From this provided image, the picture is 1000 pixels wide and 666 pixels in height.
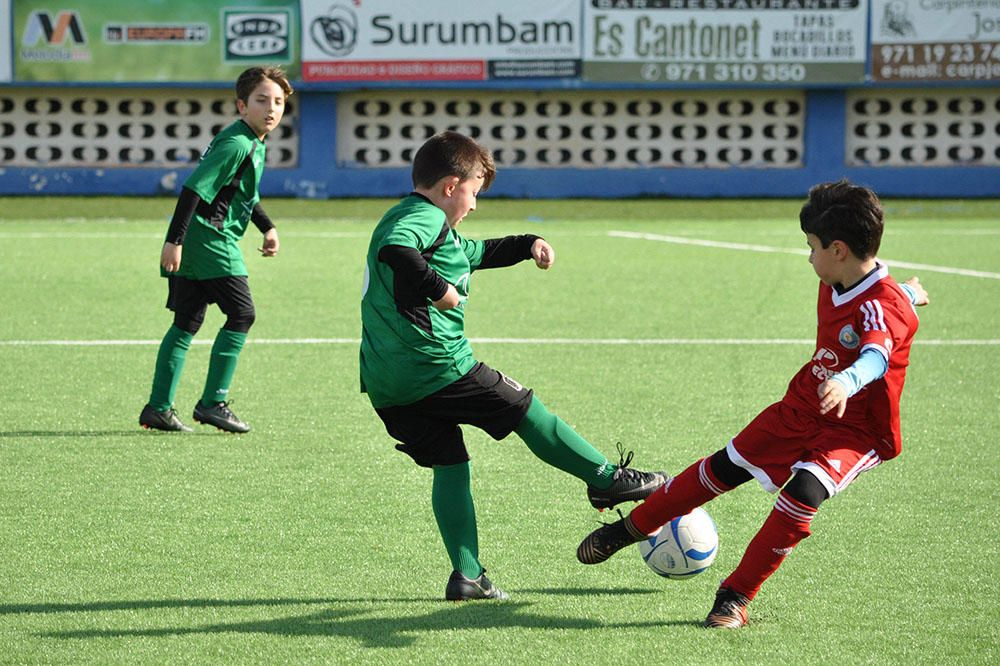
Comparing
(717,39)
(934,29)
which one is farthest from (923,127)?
(717,39)

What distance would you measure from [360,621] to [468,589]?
0.35 metres

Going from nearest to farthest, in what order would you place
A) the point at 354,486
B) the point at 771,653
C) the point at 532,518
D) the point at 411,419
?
1. the point at 771,653
2. the point at 411,419
3. the point at 532,518
4. the point at 354,486

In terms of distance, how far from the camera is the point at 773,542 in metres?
4.04

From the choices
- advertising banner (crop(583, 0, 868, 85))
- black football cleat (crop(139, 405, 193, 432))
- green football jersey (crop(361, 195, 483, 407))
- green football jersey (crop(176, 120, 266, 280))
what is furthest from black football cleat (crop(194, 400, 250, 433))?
advertising banner (crop(583, 0, 868, 85))

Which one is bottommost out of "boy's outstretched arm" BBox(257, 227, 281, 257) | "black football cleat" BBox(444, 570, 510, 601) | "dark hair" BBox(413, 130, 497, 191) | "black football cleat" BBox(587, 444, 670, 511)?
"black football cleat" BBox(444, 570, 510, 601)

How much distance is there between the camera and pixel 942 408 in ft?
24.1

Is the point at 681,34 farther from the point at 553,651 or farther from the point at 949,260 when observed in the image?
the point at 553,651

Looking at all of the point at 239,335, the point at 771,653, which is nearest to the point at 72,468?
the point at 239,335

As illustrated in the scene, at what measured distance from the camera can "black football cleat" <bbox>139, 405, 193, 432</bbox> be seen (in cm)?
671

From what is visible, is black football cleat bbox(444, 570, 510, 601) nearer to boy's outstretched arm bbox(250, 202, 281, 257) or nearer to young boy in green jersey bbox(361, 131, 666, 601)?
young boy in green jersey bbox(361, 131, 666, 601)

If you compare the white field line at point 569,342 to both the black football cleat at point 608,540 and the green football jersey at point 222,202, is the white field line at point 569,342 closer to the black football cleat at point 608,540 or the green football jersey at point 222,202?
the green football jersey at point 222,202

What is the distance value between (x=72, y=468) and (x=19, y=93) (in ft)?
53.4

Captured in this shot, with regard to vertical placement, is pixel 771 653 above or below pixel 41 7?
below

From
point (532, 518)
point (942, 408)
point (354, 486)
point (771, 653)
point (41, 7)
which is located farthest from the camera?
point (41, 7)
